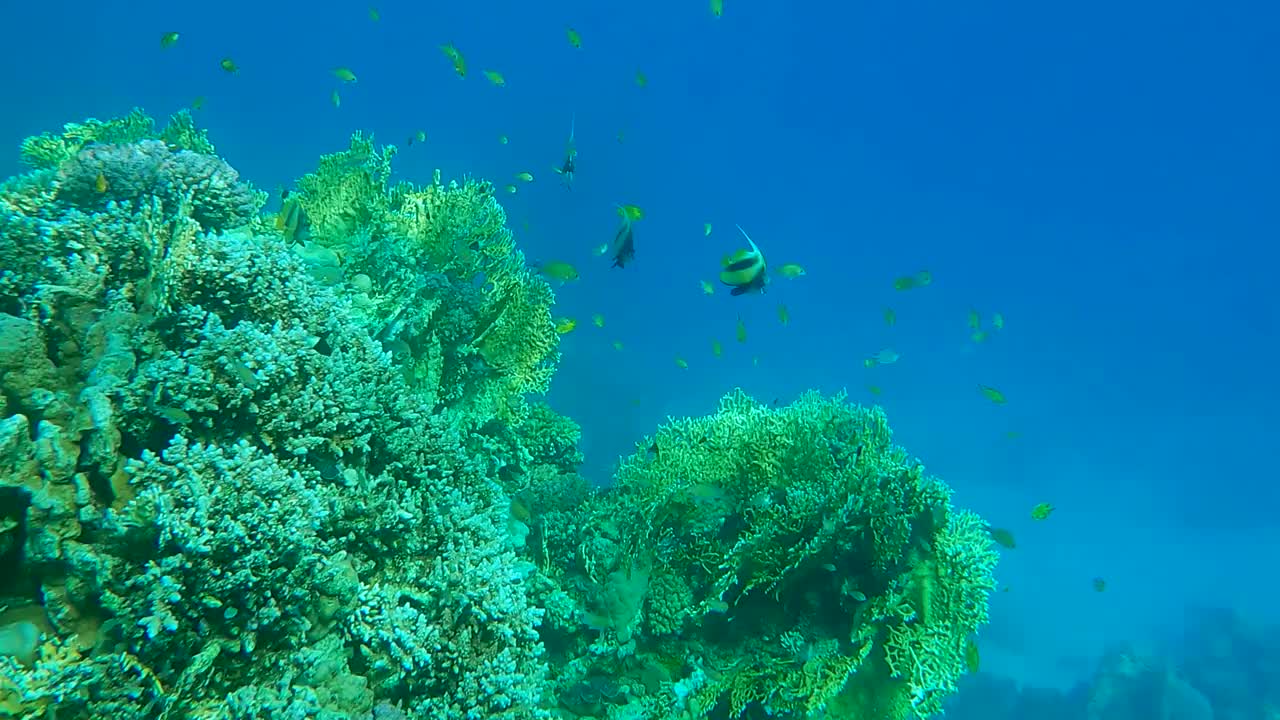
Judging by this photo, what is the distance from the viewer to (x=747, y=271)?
657 centimetres

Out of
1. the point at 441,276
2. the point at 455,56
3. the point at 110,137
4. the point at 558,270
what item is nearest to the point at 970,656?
the point at 441,276

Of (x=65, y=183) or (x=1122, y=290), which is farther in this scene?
(x=1122, y=290)

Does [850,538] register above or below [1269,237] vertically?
below

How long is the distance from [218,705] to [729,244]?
301 ft

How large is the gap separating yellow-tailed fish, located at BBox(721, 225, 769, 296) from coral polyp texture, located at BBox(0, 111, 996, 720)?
4.55 feet

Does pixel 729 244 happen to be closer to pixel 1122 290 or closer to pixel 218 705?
pixel 1122 290

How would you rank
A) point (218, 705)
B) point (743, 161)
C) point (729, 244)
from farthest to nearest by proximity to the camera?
point (743, 161)
point (729, 244)
point (218, 705)

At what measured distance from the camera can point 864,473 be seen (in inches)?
219

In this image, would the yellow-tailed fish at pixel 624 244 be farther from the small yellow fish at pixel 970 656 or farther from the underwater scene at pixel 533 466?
the small yellow fish at pixel 970 656

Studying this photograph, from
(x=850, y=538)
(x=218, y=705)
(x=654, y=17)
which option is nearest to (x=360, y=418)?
(x=218, y=705)

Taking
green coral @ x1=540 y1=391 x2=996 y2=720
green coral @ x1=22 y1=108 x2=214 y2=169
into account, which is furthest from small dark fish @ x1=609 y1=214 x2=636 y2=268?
green coral @ x1=22 y1=108 x2=214 y2=169

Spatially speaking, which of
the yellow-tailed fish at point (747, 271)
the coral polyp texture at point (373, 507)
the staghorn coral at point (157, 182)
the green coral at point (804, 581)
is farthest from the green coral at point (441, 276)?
the yellow-tailed fish at point (747, 271)

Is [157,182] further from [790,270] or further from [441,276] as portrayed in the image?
[790,270]

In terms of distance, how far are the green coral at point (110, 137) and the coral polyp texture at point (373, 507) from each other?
2.01 metres
